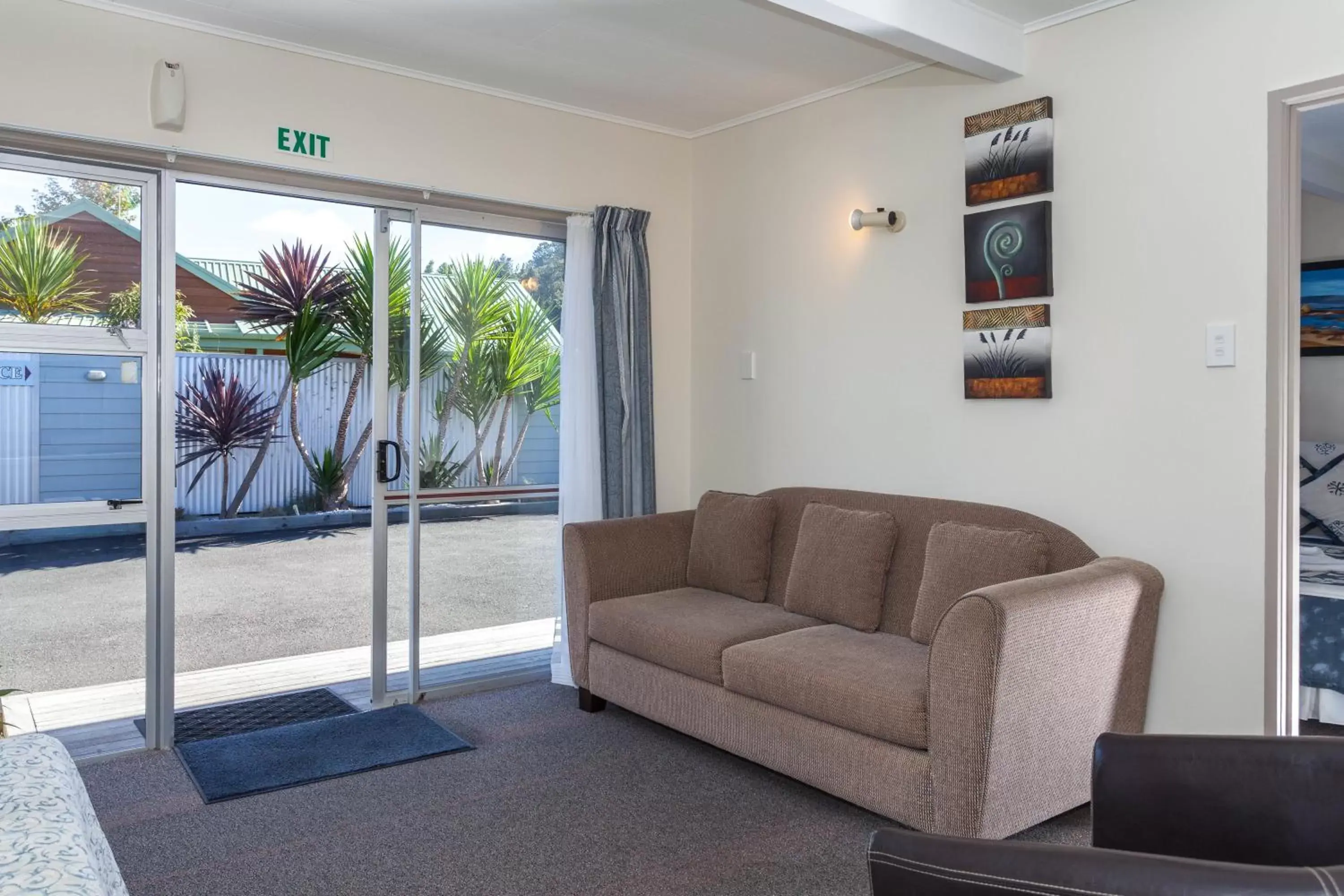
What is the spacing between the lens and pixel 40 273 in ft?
11.3

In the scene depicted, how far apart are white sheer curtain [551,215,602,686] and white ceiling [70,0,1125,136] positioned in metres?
0.71

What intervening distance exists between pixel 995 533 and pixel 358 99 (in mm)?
2922

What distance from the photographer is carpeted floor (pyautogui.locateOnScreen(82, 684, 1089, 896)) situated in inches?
103

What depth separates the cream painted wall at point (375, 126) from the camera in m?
3.38

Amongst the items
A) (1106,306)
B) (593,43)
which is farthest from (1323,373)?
(593,43)

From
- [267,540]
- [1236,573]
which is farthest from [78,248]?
[267,540]

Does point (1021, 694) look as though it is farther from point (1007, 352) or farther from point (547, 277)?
point (547, 277)

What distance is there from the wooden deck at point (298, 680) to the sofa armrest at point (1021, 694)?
2404 millimetres

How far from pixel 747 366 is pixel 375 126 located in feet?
6.30

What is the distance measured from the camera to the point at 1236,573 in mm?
3029

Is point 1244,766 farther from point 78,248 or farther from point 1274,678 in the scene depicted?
point 78,248

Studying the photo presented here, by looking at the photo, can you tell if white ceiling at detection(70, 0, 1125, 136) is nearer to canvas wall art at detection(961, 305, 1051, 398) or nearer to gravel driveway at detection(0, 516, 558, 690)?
→ canvas wall art at detection(961, 305, 1051, 398)

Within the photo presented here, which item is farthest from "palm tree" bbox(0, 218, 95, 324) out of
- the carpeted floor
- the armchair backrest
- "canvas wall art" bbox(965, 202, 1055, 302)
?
the armchair backrest

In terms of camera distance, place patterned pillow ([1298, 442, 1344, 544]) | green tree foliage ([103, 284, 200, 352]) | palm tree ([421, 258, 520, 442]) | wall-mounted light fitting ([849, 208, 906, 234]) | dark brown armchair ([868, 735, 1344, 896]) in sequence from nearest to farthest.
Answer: dark brown armchair ([868, 735, 1344, 896])
green tree foliage ([103, 284, 200, 352])
wall-mounted light fitting ([849, 208, 906, 234])
patterned pillow ([1298, 442, 1344, 544])
palm tree ([421, 258, 520, 442])
